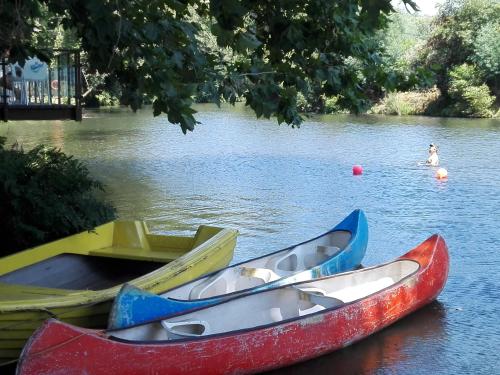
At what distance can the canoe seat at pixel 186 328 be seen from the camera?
23.2ft

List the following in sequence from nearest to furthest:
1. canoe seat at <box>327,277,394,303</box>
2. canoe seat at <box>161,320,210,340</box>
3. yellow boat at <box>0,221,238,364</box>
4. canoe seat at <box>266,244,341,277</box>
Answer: yellow boat at <box>0,221,238,364</box> → canoe seat at <box>161,320,210,340</box> → canoe seat at <box>327,277,394,303</box> → canoe seat at <box>266,244,341,277</box>

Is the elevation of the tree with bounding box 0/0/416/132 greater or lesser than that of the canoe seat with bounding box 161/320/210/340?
greater

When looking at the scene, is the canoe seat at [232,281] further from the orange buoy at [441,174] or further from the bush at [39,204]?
the orange buoy at [441,174]

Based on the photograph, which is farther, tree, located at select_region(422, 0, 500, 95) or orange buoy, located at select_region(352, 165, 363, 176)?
tree, located at select_region(422, 0, 500, 95)

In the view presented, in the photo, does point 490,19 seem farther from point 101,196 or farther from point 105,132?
point 101,196

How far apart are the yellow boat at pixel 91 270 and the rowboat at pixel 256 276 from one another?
20 centimetres

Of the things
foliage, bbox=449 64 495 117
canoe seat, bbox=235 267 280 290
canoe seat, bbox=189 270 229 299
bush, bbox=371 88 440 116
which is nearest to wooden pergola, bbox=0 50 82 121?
canoe seat, bbox=235 267 280 290

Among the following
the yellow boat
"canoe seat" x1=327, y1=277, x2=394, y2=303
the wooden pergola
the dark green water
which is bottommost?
the dark green water

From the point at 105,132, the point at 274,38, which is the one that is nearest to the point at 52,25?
the point at 274,38

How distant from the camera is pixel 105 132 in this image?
35188mm

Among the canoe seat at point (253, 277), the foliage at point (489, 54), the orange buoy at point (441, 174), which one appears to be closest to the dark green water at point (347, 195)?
the orange buoy at point (441, 174)

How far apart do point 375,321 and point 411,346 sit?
0.48 meters

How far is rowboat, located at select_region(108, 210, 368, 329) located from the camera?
7094 mm

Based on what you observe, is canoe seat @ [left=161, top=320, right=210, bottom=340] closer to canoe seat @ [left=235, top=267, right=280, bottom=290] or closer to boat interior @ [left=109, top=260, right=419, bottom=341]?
boat interior @ [left=109, top=260, right=419, bottom=341]
